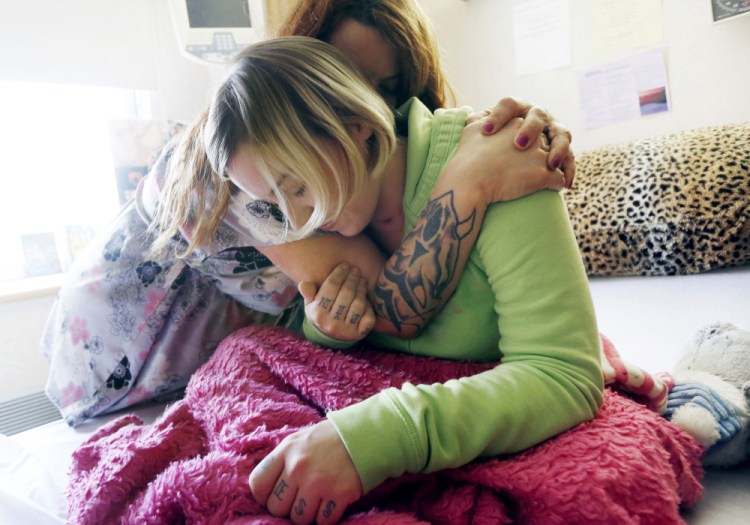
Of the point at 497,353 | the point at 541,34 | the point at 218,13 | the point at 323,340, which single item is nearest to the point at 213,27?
the point at 218,13

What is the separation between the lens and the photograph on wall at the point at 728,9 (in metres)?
1.59

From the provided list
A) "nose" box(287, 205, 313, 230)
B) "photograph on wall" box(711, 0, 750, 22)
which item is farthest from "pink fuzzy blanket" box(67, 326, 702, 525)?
"photograph on wall" box(711, 0, 750, 22)

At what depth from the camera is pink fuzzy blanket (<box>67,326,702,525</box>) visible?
494 mm

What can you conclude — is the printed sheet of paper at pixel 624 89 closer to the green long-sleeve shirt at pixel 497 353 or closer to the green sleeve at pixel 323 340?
the green long-sleeve shirt at pixel 497 353

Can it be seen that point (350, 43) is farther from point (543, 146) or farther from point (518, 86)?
point (518, 86)

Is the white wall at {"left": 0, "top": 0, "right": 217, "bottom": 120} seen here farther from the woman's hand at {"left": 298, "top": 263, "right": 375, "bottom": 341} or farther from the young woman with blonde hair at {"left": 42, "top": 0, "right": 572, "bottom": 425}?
the woman's hand at {"left": 298, "top": 263, "right": 375, "bottom": 341}

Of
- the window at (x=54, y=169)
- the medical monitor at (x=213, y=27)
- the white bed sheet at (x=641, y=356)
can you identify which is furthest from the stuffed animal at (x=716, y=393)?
the window at (x=54, y=169)

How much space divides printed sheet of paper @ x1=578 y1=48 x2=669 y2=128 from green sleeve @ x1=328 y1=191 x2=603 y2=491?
4.66 feet

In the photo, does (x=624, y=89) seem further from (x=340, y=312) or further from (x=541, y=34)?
(x=340, y=312)

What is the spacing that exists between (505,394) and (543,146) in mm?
323

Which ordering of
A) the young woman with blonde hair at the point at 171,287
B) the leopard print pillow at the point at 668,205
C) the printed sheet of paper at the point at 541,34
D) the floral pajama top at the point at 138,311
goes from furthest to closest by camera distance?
the printed sheet of paper at the point at 541,34
the leopard print pillow at the point at 668,205
the floral pajama top at the point at 138,311
the young woman with blonde hair at the point at 171,287

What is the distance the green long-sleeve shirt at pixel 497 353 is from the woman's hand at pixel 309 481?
14 mm

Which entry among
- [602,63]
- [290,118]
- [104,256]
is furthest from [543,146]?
[602,63]

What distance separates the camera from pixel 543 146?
2.35ft
